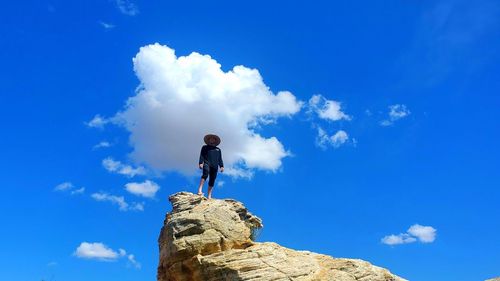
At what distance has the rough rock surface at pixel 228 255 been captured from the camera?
19.9m

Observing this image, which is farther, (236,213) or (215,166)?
(215,166)

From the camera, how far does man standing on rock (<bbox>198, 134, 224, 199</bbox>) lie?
25922 millimetres

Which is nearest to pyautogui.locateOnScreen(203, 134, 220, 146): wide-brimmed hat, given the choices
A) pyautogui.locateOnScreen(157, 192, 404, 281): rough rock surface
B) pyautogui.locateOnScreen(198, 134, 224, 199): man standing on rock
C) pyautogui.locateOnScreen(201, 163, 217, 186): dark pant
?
pyautogui.locateOnScreen(198, 134, 224, 199): man standing on rock

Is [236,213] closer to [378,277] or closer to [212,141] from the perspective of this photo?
[212,141]

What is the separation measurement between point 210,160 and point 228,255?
6.85m

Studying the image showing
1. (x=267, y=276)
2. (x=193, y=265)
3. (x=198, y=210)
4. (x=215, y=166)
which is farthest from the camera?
(x=215, y=166)

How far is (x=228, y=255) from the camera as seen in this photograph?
20.8 metres

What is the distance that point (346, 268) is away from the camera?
20391 millimetres

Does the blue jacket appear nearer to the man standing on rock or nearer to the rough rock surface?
the man standing on rock

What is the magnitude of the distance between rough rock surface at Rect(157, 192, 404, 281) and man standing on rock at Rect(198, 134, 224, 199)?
6.04 feet

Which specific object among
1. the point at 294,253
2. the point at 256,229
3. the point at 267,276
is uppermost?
the point at 256,229

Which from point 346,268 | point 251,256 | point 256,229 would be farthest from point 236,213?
point 346,268

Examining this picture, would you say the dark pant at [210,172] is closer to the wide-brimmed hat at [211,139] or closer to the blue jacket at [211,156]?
the blue jacket at [211,156]

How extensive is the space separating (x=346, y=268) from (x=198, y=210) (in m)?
7.44
